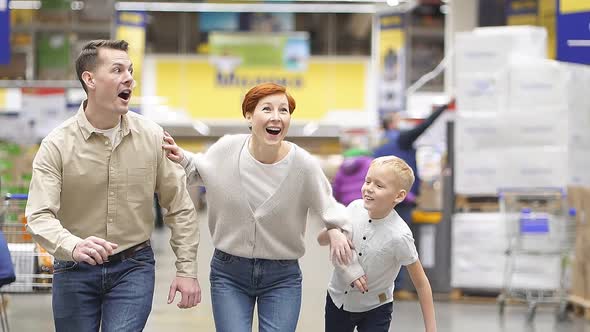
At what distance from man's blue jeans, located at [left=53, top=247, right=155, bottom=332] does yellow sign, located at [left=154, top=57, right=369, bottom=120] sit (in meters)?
23.4

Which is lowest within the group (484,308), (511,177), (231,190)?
(484,308)

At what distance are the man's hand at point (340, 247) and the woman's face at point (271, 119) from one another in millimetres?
418

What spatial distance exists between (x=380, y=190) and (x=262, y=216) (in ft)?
1.59

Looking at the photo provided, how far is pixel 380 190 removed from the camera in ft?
13.4

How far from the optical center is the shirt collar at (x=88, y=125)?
12.3 ft

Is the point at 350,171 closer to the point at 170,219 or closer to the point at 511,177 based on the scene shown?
the point at 511,177

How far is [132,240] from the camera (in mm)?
3807

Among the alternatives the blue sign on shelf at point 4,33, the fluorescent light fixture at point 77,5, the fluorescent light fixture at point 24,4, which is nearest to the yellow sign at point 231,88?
the fluorescent light fixture at point 24,4

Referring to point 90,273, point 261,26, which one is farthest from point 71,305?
point 261,26

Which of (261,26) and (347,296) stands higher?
(261,26)

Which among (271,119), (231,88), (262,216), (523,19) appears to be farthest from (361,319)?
(231,88)

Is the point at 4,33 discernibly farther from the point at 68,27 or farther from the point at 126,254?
the point at 126,254

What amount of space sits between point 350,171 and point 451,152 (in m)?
1.76

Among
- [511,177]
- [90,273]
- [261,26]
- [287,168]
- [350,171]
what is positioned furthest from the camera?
[261,26]
